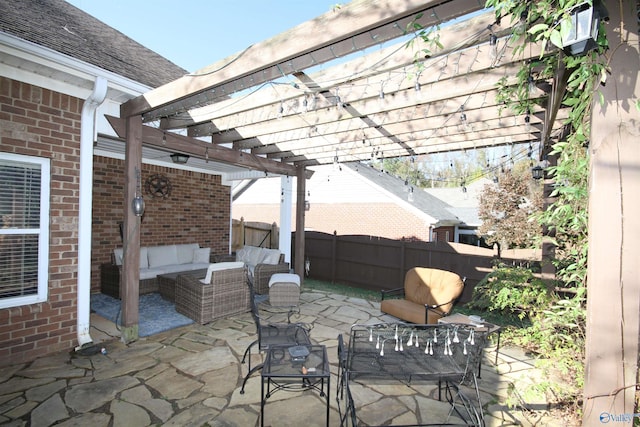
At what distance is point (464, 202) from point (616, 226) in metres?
19.5

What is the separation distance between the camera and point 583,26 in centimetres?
155

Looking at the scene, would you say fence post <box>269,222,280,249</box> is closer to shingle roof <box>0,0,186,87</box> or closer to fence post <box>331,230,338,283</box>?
fence post <box>331,230,338,283</box>

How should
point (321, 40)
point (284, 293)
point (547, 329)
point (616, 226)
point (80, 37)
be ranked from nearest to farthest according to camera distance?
1. point (616, 226)
2. point (321, 40)
3. point (547, 329)
4. point (80, 37)
5. point (284, 293)

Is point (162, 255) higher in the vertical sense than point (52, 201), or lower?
lower

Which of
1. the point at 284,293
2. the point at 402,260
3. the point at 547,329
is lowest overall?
the point at 284,293

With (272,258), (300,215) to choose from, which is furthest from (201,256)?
(300,215)

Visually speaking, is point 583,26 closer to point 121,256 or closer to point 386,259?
point 386,259

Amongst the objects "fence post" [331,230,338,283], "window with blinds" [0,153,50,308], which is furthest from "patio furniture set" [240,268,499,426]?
"fence post" [331,230,338,283]

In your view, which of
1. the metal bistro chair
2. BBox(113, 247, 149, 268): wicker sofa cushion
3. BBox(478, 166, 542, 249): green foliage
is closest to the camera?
the metal bistro chair

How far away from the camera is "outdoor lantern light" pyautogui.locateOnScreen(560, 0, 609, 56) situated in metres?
1.53

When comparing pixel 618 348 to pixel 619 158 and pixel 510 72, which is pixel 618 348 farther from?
pixel 510 72

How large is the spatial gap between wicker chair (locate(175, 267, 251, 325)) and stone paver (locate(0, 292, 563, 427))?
82cm

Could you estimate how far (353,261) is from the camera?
940cm

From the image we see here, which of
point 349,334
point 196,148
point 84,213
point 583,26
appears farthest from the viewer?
point 196,148
